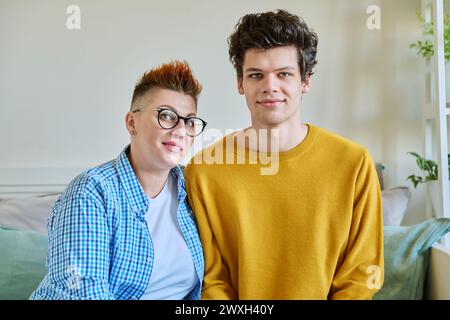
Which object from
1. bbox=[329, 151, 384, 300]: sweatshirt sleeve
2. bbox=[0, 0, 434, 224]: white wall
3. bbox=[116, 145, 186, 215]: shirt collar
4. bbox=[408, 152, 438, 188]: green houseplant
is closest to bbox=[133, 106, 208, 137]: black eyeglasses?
bbox=[116, 145, 186, 215]: shirt collar

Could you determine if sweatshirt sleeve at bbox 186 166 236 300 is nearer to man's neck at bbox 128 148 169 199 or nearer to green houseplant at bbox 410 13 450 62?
man's neck at bbox 128 148 169 199

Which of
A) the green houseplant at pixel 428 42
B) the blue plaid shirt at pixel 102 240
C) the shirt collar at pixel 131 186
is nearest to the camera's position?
the blue plaid shirt at pixel 102 240

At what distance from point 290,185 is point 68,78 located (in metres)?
1.02

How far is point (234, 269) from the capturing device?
1168mm

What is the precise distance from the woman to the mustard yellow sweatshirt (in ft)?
0.21

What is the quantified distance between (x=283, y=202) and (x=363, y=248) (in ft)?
0.63

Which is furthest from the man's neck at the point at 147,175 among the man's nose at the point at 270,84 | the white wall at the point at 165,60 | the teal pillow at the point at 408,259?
the white wall at the point at 165,60

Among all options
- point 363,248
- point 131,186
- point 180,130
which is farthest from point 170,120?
point 363,248

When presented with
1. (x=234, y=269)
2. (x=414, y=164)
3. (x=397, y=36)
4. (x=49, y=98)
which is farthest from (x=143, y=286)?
(x=397, y=36)

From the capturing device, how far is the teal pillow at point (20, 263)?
1.33 metres

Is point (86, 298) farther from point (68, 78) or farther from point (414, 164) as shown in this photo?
point (414, 164)

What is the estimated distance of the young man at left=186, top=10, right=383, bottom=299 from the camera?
1103 millimetres

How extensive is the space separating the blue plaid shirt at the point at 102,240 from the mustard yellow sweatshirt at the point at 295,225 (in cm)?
9

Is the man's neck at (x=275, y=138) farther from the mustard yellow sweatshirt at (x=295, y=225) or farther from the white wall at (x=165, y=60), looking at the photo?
the white wall at (x=165, y=60)
